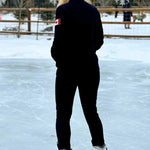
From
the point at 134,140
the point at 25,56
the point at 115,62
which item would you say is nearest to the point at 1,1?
the point at 25,56

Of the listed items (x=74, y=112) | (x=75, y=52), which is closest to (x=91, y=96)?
(x=75, y=52)

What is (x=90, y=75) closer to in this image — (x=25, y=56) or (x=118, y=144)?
(x=118, y=144)

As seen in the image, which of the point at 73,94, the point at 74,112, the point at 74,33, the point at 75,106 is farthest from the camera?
the point at 75,106

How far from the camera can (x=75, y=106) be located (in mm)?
4316

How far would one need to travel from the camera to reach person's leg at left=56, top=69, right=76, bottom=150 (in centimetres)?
219

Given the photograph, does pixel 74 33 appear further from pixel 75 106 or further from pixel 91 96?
pixel 75 106

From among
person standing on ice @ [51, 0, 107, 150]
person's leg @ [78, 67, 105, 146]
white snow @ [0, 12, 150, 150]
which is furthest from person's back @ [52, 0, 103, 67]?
white snow @ [0, 12, 150, 150]

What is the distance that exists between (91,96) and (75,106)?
208 centimetres

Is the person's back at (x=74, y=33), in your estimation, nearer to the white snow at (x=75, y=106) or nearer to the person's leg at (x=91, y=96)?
the person's leg at (x=91, y=96)

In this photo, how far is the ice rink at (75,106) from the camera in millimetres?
3045

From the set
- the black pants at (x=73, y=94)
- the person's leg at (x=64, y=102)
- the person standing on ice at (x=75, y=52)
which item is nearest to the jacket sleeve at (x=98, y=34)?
the person standing on ice at (x=75, y=52)

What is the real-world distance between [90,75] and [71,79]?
0.12 m

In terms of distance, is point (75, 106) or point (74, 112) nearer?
point (74, 112)

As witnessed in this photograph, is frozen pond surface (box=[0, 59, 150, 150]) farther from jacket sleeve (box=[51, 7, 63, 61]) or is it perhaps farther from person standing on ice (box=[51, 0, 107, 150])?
jacket sleeve (box=[51, 7, 63, 61])
